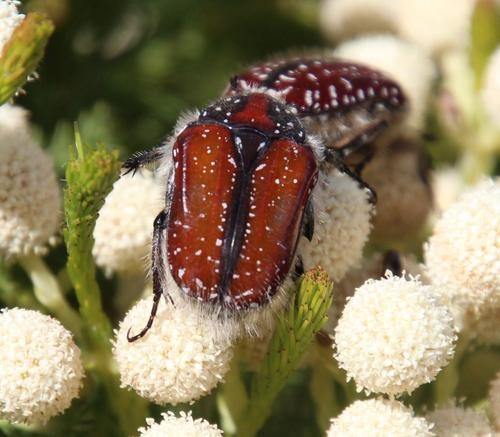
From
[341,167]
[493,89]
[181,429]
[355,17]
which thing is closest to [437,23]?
[355,17]

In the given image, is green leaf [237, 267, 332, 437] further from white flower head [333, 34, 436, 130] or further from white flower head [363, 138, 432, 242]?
white flower head [333, 34, 436, 130]

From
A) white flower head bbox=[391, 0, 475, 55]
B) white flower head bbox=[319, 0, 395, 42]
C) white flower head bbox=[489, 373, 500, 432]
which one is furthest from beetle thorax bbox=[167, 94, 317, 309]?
white flower head bbox=[319, 0, 395, 42]

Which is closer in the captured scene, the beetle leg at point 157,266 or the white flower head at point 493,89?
the beetle leg at point 157,266

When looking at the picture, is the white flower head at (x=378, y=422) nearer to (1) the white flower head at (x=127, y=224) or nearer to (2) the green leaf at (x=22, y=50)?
(1) the white flower head at (x=127, y=224)

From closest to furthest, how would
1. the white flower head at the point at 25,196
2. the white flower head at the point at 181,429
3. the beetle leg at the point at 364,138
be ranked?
the white flower head at the point at 181,429, the white flower head at the point at 25,196, the beetle leg at the point at 364,138

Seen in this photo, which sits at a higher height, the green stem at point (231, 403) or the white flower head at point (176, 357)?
the white flower head at point (176, 357)

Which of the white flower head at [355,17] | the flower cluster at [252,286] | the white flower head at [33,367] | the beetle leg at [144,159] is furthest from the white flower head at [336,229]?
the white flower head at [355,17]

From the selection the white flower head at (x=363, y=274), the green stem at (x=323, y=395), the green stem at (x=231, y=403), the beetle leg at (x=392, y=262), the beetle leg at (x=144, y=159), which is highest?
the beetle leg at (x=144, y=159)
